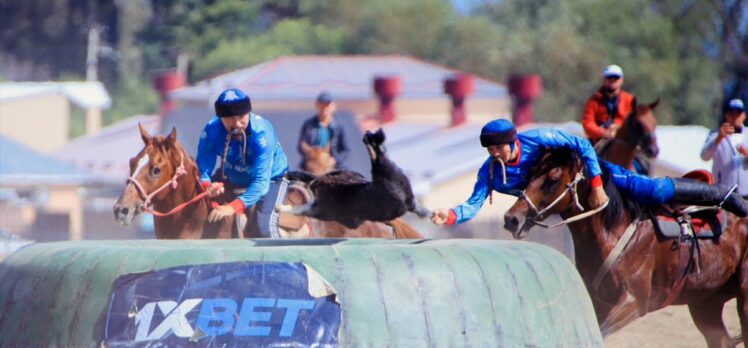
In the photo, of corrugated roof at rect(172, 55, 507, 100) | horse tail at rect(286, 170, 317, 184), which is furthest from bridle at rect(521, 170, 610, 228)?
corrugated roof at rect(172, 55, 507, 100)

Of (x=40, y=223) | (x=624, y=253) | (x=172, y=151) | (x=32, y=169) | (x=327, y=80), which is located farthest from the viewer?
(x=327, y=80)

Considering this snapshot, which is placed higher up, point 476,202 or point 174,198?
point 476,202

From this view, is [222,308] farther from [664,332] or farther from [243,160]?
[664,332]

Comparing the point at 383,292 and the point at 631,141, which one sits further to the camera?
the point at 631,141

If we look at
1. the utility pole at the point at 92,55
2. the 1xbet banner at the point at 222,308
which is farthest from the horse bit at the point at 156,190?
the utility pole at the point at 92,55

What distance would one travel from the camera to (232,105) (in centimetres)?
980

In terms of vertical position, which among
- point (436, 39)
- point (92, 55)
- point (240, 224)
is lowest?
point (92, 55)

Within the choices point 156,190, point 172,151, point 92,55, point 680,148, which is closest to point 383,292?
point 156,190

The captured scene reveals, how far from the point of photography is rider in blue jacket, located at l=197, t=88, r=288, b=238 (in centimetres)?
981

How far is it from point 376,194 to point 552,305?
248cm

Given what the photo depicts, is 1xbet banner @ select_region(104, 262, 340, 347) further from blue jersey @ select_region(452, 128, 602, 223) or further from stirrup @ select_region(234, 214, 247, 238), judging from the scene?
stirrup @ select_region(234, 214, 247, 238)

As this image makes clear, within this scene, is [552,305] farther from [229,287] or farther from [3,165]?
[3,165]

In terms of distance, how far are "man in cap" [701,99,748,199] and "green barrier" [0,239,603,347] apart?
566 centimetres

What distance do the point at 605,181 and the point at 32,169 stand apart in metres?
26.1
